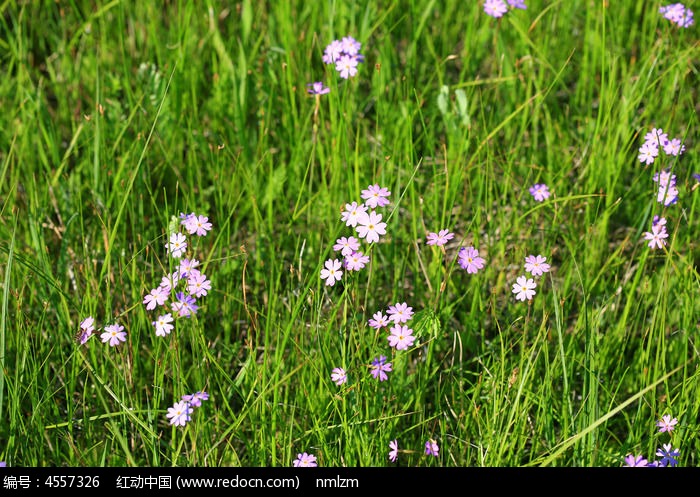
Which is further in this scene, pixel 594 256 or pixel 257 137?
pixel 257 137

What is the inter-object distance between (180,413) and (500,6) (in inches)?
84.3

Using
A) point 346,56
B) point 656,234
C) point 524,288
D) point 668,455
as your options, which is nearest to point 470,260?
point 524,288

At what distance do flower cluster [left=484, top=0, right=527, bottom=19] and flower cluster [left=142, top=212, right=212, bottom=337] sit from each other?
1.57 metres

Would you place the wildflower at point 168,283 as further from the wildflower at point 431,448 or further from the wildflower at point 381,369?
the wildflower at point 431,448

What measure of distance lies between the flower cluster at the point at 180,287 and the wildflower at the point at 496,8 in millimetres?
1566

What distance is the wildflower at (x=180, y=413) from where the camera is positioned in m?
2.20

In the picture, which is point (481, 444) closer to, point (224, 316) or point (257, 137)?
point (224, 316)

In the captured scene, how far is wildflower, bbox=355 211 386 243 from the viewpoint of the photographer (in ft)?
7.66

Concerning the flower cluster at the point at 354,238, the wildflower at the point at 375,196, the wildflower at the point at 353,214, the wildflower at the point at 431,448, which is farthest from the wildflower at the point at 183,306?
the wildflower at the point at 431,448

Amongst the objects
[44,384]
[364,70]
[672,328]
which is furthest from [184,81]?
[672,328]

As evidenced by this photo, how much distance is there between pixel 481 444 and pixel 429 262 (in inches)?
36.2

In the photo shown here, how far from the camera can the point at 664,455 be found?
2.16 m

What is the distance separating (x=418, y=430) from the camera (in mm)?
2494
